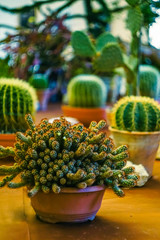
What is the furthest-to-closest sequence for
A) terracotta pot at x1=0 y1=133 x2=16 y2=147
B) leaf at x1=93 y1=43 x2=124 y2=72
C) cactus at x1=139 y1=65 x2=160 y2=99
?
cactus at x1=139 y1=65 x2=160 y2=99 < leaf at x1=93 y1=43 x2=124 y2=72 < terracotta pot at x1=0 y1=133 x2=16 y2=147

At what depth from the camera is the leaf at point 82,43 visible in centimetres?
152

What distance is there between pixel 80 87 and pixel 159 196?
1.02m

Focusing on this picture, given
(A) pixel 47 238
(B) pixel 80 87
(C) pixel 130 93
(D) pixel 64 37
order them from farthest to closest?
(D) pixel 64 37, (B) pixel 80 87, (C) pixel 130 93, (A) pixel 47 238

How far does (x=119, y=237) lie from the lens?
677mm

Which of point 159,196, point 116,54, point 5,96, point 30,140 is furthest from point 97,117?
point 30,140

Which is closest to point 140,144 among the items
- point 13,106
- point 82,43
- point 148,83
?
point 13,106

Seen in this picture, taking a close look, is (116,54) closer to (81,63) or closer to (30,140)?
(30,140)

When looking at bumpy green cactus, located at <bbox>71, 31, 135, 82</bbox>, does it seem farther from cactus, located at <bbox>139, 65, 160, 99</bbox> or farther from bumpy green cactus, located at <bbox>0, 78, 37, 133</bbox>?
cactus, located at <bbox>139, 65, 160, 99</bbox>

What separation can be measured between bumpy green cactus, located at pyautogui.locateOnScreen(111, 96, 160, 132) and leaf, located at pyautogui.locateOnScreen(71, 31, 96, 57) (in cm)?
50

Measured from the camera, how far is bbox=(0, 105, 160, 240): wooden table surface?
0.67m

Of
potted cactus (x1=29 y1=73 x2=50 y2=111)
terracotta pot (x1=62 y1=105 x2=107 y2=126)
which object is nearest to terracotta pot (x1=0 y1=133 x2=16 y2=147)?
terracotta pot (x1=62 y1=105 x2=107 y2=126)

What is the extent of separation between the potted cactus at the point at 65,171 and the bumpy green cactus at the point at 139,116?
363mm

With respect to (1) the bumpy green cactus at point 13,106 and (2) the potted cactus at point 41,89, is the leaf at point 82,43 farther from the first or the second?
(2) the potted cactus at point 41,89

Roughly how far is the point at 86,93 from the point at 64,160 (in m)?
1.17
